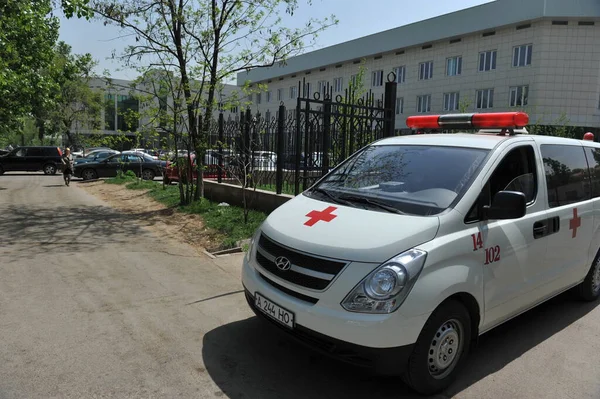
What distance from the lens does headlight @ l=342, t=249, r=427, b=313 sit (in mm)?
2756

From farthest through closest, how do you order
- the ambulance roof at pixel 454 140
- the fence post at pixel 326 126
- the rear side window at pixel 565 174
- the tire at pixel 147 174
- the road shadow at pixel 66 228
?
the tire at pixel 147 174, the fence post at pixel 326 126, the road shadow at pixel 66 228, the rear side window at pixel 565 174, the ambulance roof at pixel 454 140

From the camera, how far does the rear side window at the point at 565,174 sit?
162 inches

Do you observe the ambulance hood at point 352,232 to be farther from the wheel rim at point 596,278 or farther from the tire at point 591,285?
the wheel rim at point 596,278

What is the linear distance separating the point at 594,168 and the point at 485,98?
32.7 metres

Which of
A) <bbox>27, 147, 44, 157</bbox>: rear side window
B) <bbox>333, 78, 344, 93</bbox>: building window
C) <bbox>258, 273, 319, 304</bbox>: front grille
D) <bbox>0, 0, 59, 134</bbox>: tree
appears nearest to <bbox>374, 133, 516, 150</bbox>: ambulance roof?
<bbox>258, 273, 319, 304</bbox>: front grille

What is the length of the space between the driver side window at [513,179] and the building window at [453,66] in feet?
117

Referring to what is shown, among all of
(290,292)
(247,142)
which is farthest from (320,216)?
(247,142)

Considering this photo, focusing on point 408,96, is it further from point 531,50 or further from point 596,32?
point 596,32

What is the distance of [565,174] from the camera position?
434cm

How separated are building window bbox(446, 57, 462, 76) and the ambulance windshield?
1405 inches

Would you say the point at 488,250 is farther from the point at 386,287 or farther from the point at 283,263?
the point at 283,263

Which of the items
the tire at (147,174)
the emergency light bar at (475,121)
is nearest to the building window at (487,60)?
the tire at (147,174)

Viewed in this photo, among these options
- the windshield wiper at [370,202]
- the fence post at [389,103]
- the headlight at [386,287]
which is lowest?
the headlight at [386,287]

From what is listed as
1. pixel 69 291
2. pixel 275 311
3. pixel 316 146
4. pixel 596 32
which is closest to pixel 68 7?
pixel 316 146
